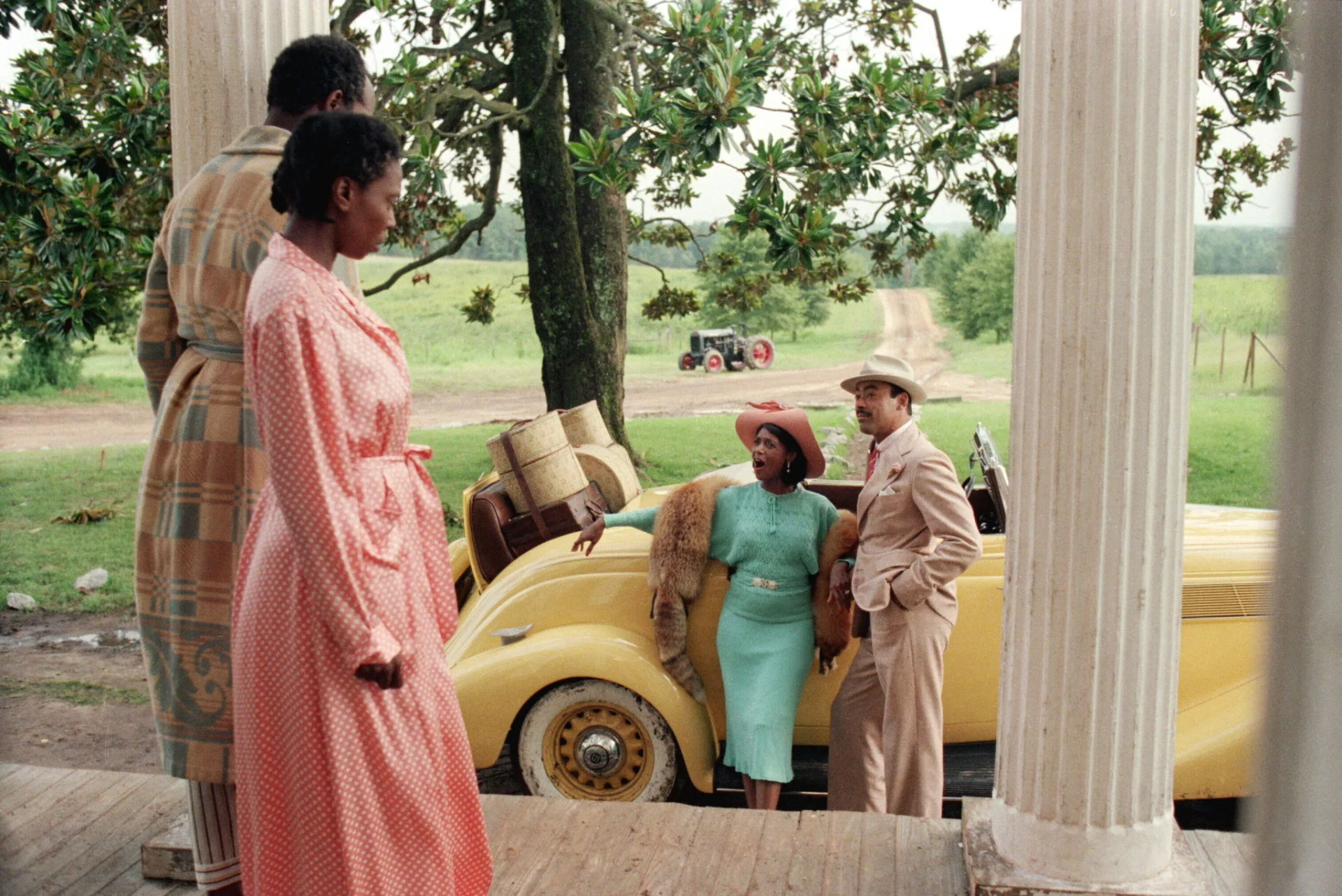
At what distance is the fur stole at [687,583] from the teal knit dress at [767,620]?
44 mm

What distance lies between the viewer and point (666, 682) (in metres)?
4.27

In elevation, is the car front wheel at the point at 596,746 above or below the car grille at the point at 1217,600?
below

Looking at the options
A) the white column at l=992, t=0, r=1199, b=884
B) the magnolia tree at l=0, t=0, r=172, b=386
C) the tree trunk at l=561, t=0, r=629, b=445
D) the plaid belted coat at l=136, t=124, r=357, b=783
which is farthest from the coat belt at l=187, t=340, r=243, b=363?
the tree trunk at l=561, t=0, r=629, b=445

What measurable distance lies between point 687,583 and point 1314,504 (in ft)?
12.3

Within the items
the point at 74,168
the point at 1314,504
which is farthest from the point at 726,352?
the point at 1314,504

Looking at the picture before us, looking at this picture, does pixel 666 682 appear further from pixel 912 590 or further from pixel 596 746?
pixel 912 590

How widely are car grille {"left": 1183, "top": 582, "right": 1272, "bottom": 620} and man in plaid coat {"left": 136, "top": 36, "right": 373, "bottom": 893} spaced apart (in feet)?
10.7

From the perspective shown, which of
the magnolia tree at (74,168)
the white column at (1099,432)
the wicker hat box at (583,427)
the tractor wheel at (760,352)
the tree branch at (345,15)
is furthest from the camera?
the tractor wheel at (760,352)

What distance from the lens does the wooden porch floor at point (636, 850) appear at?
10.4 feet

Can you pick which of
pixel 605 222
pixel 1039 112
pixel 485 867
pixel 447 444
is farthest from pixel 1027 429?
pixel 447 444

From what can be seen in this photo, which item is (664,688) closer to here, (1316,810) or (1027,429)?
(1027,429)

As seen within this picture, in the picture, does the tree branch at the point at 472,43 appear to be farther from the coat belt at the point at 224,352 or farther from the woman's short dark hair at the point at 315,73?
the coat belt at the point at 224,352

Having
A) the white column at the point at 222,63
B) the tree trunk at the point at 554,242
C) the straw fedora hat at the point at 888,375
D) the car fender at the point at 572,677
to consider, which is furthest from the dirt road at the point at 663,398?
the white column at the point at 222,63

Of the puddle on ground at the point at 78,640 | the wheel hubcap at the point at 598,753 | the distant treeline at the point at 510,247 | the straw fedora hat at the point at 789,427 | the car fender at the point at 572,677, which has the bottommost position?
the puddle on ground at the point at 78,640
